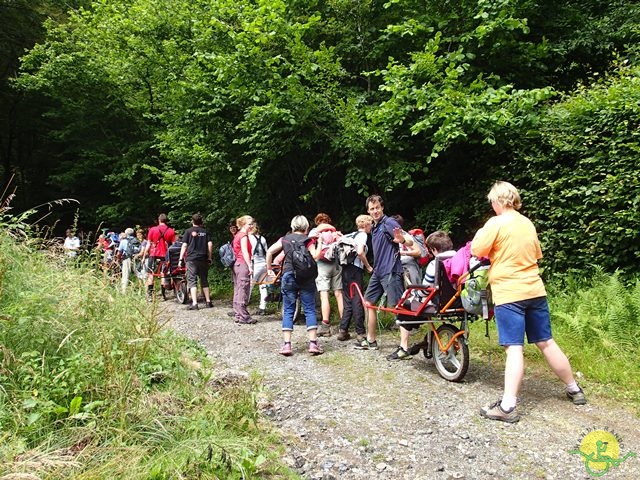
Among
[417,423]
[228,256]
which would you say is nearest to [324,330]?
[228,256]

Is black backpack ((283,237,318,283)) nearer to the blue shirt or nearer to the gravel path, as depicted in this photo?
the blue shirt

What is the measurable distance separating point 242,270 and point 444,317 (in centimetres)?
521

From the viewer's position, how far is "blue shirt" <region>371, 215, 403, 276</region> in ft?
20.9

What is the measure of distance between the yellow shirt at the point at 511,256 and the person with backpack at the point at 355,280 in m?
2.89

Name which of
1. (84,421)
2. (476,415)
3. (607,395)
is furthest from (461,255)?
(84,421)

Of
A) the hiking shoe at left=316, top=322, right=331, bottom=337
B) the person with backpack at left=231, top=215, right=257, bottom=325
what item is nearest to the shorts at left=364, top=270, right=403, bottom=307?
the hiking shoe at left=316, top=322, right=331, bottom=337

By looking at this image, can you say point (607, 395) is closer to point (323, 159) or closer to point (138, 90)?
point (323, 159)

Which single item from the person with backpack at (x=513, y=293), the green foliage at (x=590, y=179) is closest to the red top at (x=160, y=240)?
the green foliage at (x=590, y=179)

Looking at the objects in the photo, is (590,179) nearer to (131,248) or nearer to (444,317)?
(444,317)

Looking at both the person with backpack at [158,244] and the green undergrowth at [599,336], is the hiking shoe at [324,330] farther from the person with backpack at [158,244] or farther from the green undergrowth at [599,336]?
the person with backpack at [158,244]

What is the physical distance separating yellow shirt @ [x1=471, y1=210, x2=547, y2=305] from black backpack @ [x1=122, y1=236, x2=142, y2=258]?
10.5 meters

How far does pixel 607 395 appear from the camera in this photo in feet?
14.9

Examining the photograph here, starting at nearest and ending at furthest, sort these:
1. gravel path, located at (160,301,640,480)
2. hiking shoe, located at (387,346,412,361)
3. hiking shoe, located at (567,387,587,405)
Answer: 1. gravel path, located at (160,301,640,480)
2. hiking shoe, located at (567,387,587,405)
3. hiking shoe, located at (387,346,412,361)

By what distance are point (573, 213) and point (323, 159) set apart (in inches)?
201
